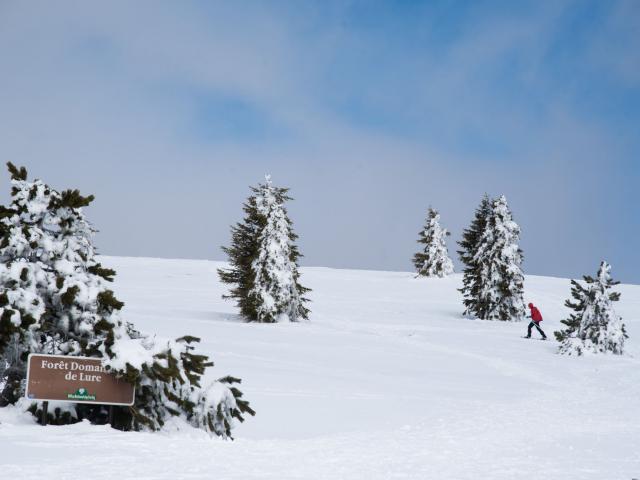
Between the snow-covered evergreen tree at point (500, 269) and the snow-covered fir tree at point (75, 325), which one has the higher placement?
the snow-covered evergreen tree at point (500, 269)

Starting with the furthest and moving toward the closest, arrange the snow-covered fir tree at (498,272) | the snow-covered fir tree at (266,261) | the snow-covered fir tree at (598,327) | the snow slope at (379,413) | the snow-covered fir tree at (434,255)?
the snow-covered fir tree at (434,255), the snow-covered fir tree at (498,272), the snow-covered fir tree at (266,261), the snow-covered fir tree at (598,327), the snow slope at (379,413)

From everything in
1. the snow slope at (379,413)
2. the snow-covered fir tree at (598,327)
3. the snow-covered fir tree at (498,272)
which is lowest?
the snow slope at (379,413)

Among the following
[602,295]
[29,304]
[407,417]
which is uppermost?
[602,295]

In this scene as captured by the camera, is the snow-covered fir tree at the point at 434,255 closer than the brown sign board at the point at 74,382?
No

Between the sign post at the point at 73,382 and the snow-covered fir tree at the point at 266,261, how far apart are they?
701 inches

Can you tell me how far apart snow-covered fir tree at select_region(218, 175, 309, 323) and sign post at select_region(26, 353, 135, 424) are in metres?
17.8

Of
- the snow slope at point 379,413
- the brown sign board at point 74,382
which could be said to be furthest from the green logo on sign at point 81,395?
the snow slope at point 379,413

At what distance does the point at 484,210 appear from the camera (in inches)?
1569

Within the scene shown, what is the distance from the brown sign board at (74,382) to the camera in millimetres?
8047

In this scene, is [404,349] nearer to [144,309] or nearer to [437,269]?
[144,309]

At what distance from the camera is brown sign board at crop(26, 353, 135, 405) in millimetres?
8047

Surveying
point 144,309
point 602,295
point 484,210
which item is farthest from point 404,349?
point 484,210

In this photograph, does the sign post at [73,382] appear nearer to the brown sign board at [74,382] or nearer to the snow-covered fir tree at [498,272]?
the brown sign board at [74,382]

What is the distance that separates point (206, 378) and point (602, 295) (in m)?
16.8
